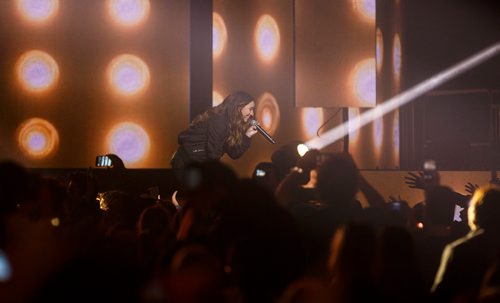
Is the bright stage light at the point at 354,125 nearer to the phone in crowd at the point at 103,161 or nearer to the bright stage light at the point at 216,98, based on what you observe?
the bright stage light at the point at 216,98

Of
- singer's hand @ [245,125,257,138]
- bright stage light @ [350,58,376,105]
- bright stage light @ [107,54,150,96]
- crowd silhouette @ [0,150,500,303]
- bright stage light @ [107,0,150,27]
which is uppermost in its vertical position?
bright stage light @ [107,0,150,27]

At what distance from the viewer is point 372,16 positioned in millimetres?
6273

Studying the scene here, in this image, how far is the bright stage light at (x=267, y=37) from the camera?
8445 mm

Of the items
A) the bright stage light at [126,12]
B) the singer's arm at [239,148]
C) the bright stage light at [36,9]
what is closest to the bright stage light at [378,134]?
the singer's arm at [239,148]

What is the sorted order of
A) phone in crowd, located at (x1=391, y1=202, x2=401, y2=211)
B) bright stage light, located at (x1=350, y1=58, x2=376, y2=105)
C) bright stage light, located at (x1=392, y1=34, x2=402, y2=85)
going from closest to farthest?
phone in crowd, located at (x1=391, y1=202, x2=401, y2=211), bright stage light, located at (x1=350, y1=58, x2=376, y2=105), bright stage light, located at (x1=392, y1=34, x2=402, y2=85)

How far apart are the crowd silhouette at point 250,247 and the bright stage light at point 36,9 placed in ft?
16.8

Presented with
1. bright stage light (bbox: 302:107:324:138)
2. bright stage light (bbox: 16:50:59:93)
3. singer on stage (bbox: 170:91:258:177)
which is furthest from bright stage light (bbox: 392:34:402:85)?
bright stage light (bbox: 16:50:59:93)

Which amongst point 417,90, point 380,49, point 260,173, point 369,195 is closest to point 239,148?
point 380,49

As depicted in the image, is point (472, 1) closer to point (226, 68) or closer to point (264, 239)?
point (226, 68)

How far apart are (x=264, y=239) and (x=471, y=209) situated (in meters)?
0.85

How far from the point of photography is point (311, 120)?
28.7 ft

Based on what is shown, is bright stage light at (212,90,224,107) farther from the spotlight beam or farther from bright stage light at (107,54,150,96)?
the spotlight beam

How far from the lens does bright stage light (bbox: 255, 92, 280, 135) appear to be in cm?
838

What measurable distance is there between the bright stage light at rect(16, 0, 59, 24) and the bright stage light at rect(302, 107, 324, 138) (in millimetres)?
2838
